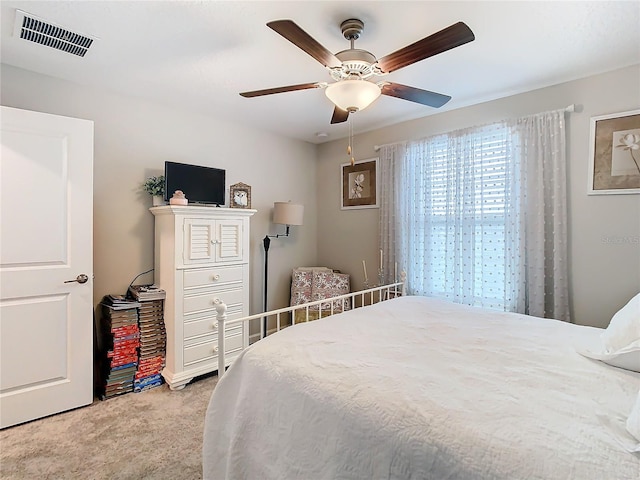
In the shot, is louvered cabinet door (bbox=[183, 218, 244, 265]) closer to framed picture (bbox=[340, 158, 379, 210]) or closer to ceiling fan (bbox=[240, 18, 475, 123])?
ceiling fan (bbox=[240, 18, 475, 123])

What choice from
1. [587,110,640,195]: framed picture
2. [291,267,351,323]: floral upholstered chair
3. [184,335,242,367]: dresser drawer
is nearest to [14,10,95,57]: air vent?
→ [184,335,242,367]: dresser drawer

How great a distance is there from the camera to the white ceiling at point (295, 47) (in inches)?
68.6

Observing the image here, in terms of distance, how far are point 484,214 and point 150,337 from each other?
3022 millimetres

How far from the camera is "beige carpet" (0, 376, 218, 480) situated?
1781mm

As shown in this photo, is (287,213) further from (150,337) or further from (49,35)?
(49,35)

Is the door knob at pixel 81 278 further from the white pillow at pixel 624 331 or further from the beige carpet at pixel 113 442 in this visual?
the white pillow at pixel 624 331

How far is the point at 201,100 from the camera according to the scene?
117 inches

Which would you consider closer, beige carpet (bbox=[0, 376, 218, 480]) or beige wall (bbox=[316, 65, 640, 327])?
beige carpet (bbox=[0, 376, 218, 480])

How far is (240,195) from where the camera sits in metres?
3.47

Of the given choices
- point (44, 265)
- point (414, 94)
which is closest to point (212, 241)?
point (44, 265)

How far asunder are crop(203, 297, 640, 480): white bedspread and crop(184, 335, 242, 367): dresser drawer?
1405mm

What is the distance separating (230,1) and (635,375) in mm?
2399

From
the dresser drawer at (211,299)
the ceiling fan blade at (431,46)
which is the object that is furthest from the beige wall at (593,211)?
the dresser drawer at (211,299)

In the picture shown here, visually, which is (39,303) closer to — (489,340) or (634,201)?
(489,340)
